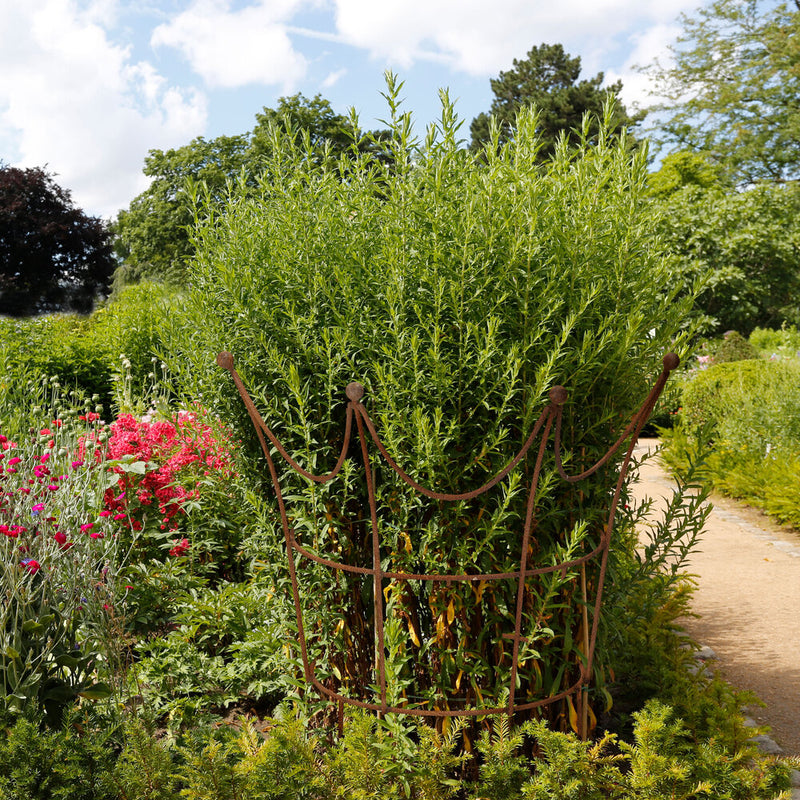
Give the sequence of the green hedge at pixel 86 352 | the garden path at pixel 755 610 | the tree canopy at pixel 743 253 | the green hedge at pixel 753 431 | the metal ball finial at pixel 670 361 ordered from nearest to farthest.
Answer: the metal ball finial at pixel 670 361, the garden path at pixel 755 610, the green hedge at pixel 753 431, the green hedge at pixel 86 352, the tree canopy at pixel 743 253

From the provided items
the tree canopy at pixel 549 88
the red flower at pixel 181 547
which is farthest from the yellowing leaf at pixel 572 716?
the tree canopy at pixel 549 88

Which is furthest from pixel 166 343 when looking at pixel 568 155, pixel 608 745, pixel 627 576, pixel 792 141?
pixel 792 141

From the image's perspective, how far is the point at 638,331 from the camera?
2.50 metres

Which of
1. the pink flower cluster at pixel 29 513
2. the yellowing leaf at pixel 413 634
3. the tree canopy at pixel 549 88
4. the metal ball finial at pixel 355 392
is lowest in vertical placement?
the yellowing leaf at pixel 413 634

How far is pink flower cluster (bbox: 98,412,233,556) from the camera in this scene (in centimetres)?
386

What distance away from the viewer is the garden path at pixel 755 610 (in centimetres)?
371

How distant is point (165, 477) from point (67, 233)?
109 ft

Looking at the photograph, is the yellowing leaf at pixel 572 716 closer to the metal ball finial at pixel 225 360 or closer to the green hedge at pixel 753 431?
the metal ball finial at pixel 225 360

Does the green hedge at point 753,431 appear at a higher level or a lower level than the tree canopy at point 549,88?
lower

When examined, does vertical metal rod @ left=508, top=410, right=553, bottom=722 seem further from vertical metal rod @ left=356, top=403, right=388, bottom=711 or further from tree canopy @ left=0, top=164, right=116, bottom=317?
tree canopy @ left=0, top=164, right=116, bottom=317

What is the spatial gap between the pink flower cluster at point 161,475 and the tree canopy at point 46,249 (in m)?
31.7

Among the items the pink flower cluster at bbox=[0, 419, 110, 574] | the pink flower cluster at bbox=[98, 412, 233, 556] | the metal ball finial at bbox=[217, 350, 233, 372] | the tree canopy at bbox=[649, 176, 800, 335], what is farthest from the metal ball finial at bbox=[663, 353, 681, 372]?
the tree canopy at bbox=[649, 176, 800, 335]

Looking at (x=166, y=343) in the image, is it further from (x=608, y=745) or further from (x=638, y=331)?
(x=608, y=745)

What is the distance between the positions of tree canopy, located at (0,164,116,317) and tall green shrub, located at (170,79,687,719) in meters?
33.7
